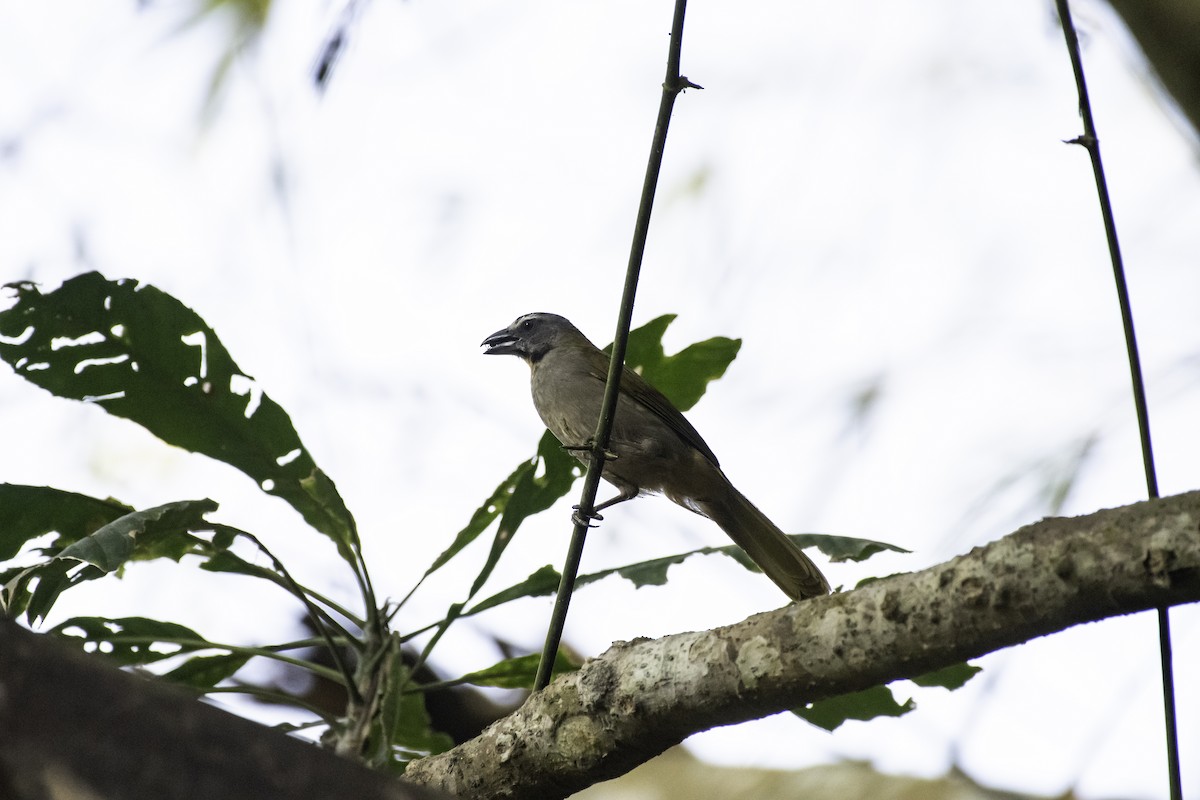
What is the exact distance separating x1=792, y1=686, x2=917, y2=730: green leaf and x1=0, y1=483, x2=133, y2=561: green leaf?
6.74 feet

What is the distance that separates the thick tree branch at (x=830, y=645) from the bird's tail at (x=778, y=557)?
5.04ft

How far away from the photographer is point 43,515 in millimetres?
3104

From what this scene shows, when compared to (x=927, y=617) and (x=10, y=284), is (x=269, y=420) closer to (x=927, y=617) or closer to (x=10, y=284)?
(x=10, y=284)

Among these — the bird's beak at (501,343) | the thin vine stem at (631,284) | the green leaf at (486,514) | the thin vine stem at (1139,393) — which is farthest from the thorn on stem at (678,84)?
the bird's beak at (501,343)

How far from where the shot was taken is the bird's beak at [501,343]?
4.86 m

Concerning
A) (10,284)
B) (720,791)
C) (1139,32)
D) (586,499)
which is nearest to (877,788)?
(720,791)

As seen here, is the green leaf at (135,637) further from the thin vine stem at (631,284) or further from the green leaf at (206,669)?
the thin vine stem at (631,284)

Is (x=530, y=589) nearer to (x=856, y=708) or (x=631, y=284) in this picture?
(x=856, y=708)

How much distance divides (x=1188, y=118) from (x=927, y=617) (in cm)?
148

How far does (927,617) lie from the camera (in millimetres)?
1693

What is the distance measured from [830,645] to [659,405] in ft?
7.43

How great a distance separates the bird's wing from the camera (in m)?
3.95

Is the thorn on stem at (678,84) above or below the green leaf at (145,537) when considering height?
above

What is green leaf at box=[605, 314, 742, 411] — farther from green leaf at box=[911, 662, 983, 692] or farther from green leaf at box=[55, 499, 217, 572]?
green leaf at box=[55, 499, 217, 572]
